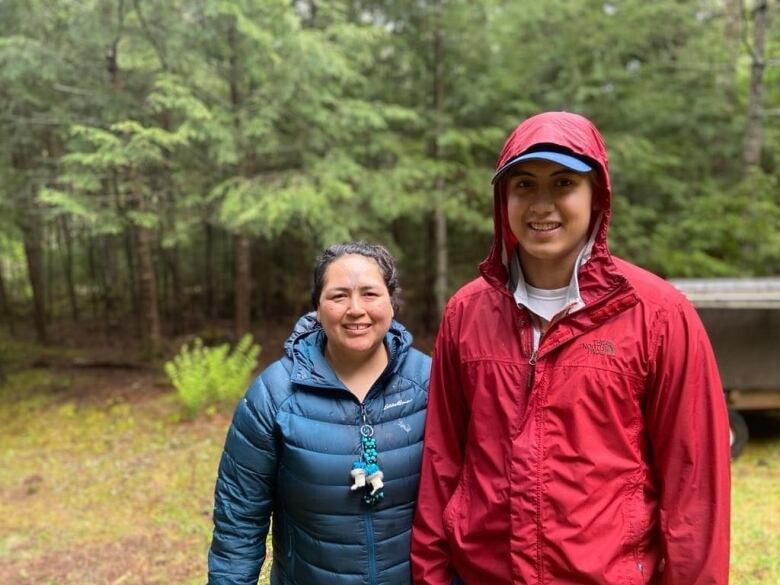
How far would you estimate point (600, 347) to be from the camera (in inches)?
61.3

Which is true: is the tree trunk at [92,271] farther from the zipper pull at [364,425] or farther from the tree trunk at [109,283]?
the zipper pull at [364,425]

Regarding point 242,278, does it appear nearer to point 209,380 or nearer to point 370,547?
point 209,380

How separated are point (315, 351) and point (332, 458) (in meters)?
0.35

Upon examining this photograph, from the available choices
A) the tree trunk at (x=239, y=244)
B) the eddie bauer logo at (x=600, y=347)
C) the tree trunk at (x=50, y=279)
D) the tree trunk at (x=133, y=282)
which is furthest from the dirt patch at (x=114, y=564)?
the tree trunk at (x=50, y=279)

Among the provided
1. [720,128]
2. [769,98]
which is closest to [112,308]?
[720,128]

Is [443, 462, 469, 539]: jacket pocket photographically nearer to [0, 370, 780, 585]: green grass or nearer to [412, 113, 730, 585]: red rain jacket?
[412, 113, 730, 585]: red rain jacket

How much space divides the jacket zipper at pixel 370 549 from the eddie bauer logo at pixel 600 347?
0.86 m

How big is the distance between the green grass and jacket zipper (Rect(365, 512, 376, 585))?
8.58 ft

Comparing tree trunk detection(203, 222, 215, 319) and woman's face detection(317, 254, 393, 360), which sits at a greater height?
woman's face detection(317, 254, 393, 360)

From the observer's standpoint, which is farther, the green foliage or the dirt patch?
the green foliage

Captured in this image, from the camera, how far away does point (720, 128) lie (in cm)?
951

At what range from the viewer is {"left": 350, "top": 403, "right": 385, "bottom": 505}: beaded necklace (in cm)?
182

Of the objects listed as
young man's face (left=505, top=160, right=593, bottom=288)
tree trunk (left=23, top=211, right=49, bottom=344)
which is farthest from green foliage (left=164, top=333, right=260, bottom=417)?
young man's face (left=505, top=160, right=593, bottom=288)

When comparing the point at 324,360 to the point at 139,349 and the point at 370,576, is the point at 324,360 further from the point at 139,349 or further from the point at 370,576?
the point at 139,349
